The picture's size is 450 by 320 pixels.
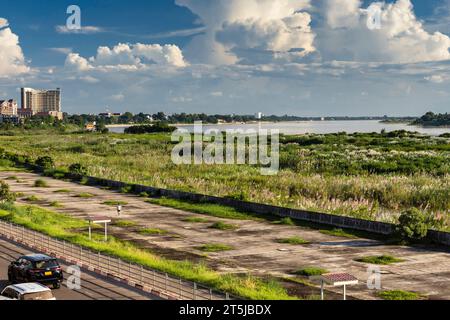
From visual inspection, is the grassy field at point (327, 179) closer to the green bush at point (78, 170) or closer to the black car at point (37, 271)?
the green bush at point (78, 170)

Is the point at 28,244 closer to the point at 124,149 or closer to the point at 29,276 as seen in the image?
the point at 29,276

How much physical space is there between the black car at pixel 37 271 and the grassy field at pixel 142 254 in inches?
239

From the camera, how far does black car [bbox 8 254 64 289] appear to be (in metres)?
24.6

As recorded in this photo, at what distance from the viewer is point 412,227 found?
1528 inches

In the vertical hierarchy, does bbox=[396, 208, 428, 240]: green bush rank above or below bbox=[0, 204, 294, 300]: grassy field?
above

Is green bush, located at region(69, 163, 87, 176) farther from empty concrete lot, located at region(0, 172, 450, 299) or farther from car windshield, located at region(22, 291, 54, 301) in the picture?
car windshield, located at region(22, 291, 54, 301)

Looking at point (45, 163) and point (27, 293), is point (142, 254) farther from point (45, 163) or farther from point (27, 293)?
point (45, 163)

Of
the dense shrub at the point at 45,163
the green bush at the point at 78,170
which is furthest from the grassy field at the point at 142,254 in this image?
the dense shrub at the point at 45,163

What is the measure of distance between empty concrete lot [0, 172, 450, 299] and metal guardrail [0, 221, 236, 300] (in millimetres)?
5429

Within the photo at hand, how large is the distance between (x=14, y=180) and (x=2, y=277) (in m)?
61.1

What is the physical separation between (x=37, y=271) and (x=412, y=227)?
24.2 m

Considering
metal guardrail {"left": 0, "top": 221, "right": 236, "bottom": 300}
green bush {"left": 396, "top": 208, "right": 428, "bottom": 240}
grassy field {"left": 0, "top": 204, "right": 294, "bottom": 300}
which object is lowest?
grassy field {"left": 0, "top": 204, "right": 294, "bottom": 300}

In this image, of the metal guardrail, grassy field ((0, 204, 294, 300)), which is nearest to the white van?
the metal guardrail
